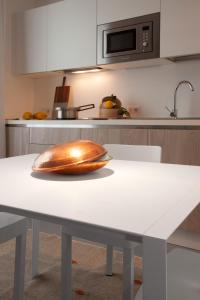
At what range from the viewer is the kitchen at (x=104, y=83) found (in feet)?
7.97

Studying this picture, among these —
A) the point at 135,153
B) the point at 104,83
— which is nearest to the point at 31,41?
the point at 104,83

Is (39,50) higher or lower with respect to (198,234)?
higher

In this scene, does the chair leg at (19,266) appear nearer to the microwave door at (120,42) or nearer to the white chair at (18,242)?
the white chair at (18,242)

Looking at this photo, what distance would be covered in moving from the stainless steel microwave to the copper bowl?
1899 millimetres

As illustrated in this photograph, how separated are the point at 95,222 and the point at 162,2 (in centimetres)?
251

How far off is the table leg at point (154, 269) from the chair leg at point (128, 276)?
0.85 meters

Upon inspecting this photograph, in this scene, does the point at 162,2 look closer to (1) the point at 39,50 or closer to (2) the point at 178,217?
(1) the point at 39,50

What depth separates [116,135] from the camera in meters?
2.60

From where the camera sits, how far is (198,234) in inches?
89.2

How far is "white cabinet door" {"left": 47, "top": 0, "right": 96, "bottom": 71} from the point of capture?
304 centimetres

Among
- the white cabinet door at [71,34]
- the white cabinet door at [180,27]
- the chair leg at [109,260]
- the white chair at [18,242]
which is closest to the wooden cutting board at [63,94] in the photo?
the white cabinet door at [71,34]

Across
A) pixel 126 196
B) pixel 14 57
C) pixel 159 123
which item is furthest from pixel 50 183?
pixel 14 57

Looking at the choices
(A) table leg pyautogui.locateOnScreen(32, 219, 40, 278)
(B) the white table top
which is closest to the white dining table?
(B) the white table top

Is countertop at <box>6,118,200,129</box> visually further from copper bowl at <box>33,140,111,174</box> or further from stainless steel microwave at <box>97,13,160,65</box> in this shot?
copper bowl at <box>33,140,111,174</box>
